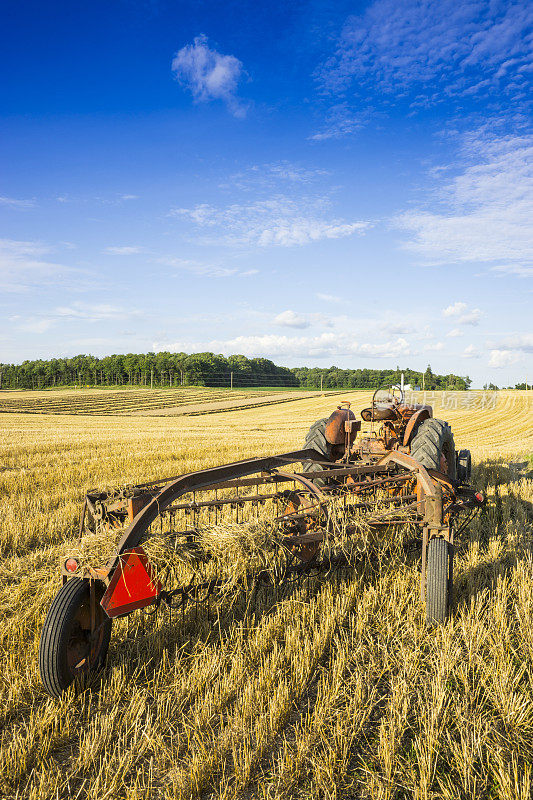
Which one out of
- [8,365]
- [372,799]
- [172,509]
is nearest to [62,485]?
[172,509]

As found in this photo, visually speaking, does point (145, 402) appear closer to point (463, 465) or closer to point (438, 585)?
point (463, 465)

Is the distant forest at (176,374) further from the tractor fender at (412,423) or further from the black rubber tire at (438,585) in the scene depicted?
→ the black rubber tire at (438,585)

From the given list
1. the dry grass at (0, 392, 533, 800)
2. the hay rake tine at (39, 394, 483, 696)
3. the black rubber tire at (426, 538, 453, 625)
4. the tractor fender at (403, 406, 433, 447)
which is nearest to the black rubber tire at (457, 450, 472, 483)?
the tractor fender at (403, 406, 433, 447)

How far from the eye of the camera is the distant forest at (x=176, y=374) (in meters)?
67.7

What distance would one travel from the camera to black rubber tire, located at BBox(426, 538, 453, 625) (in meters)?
3.66

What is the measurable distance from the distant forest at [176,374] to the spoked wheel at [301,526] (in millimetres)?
59300

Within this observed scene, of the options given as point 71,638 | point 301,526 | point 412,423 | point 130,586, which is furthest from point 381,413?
point 71,638

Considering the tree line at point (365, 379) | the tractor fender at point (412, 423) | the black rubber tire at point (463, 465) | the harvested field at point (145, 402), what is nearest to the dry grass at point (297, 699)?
the tractor fender at point (412, 423)

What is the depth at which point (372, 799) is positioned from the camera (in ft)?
7.17

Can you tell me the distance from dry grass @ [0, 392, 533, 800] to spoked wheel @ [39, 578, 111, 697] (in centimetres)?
14

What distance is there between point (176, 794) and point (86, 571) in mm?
1300

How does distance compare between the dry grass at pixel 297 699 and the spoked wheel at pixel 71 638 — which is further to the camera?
the spoked wheel at pixel 71 638

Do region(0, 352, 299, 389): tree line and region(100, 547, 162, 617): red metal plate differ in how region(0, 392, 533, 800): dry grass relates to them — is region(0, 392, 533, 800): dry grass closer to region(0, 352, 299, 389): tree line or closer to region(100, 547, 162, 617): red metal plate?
region(100, 547, 162, 617): red metal plate

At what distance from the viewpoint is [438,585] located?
3664 millimetres
